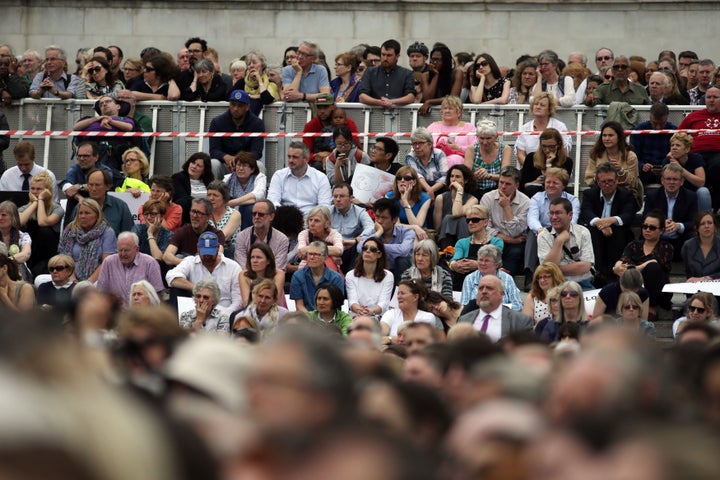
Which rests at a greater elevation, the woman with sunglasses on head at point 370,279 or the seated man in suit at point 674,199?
the seated man in suit at point 674,199

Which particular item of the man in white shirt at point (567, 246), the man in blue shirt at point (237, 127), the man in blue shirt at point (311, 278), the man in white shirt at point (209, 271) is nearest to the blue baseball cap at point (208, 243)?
the man in white shirt at point (209, 271)

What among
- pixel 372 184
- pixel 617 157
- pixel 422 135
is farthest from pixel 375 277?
pixel 617 157

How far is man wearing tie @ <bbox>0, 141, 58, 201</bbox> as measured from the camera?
16.4m

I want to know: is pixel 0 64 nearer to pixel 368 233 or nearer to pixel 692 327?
pixel 368 233

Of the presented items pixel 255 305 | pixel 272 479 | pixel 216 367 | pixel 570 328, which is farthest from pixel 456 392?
pixel 255 305

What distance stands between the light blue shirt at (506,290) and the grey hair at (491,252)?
0.15 meters

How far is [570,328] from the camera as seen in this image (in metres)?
10.4

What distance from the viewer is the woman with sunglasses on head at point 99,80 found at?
18141mm

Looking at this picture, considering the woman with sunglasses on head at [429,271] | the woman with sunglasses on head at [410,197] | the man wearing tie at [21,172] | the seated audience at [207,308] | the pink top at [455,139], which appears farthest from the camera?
the man wearing tie at [21,172]

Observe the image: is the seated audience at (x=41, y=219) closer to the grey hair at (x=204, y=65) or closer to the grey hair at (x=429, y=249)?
the grey hair at (x=204, y=65)

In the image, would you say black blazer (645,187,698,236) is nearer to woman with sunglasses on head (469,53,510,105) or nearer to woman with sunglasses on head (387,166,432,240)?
woman with sunglasses on head (387,166,432,240)

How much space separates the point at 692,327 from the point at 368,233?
7.32 m

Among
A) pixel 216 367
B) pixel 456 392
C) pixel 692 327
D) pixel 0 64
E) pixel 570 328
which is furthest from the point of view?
pixel 0 64

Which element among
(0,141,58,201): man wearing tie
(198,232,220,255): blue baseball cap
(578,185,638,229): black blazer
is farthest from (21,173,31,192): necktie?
(578,185,638,229): black blazer
